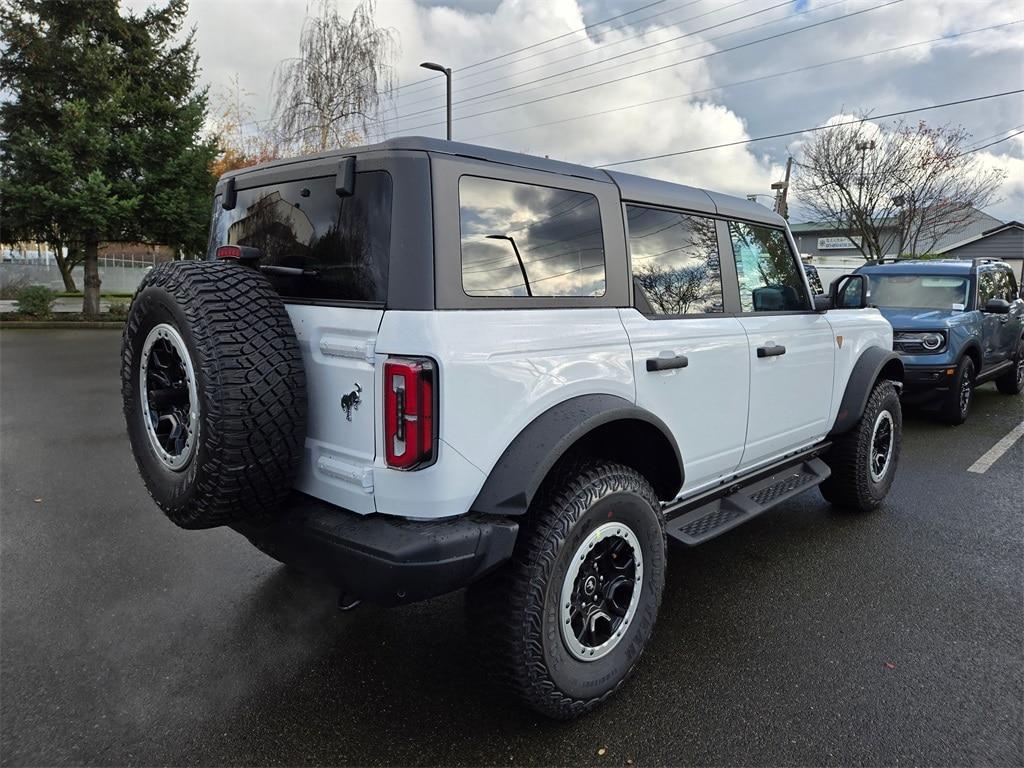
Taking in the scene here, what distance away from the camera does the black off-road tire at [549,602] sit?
220 centimetres

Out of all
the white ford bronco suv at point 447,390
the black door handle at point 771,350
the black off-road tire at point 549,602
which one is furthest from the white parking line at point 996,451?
the black off-road tire at point 549,602

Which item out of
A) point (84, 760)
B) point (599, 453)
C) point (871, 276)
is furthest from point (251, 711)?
point (871, 276)

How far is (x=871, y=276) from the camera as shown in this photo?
340 inches

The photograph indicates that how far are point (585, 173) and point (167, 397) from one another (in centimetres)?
182

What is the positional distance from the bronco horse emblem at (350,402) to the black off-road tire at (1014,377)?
33.7 ft

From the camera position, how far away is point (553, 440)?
222cm

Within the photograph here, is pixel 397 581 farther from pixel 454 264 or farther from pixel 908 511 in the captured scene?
pixel 908 511

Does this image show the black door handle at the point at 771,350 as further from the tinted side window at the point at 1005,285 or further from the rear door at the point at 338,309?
the tinted side window at the point at 1005,285

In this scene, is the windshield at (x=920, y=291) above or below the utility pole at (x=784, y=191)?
below

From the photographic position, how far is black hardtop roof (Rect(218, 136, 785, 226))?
219cm

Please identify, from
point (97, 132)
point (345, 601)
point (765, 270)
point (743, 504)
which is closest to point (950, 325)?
point (765, 270)

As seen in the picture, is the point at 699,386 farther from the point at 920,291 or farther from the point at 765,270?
the point at 920,291

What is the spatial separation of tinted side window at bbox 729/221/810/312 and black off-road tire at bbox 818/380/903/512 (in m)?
0.96

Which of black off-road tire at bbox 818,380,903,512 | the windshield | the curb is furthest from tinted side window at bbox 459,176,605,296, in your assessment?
the curb
